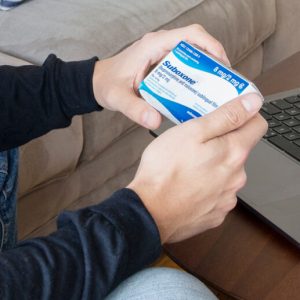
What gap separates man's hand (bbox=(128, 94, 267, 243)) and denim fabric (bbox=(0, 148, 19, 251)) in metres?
0.26

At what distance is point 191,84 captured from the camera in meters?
0.47

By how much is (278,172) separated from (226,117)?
0.16m

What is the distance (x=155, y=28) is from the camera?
1.08m

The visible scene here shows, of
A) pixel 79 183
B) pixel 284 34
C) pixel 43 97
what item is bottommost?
pixel 79 183

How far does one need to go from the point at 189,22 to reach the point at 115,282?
789 millimetres

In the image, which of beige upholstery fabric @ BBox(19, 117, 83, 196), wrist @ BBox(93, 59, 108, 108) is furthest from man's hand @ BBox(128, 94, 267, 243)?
beige upholstery fabric @ BBox(19, 117, 83, 196)

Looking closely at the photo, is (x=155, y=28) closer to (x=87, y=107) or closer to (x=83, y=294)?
(x=87, y=107)

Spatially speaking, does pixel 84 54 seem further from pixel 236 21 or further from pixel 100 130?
pixel 236 21

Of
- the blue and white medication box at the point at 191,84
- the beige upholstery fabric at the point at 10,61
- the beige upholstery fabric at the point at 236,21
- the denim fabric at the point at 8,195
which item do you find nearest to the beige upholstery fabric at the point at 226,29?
the beige upholstery fabric at the point at 236,21

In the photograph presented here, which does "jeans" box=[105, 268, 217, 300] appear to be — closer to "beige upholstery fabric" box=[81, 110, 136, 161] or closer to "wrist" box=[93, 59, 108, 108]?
"wrist" box=[93, 59, 108, 108]

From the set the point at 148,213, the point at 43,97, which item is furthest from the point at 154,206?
the point at 43,97

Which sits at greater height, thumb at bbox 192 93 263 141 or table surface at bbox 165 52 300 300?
thumb at bbox 192 93 263 141

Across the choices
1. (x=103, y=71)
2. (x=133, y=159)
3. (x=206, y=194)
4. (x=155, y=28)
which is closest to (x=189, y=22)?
(x=155, y=28)

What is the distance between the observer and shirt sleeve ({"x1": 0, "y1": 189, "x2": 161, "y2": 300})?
1.40 feet
